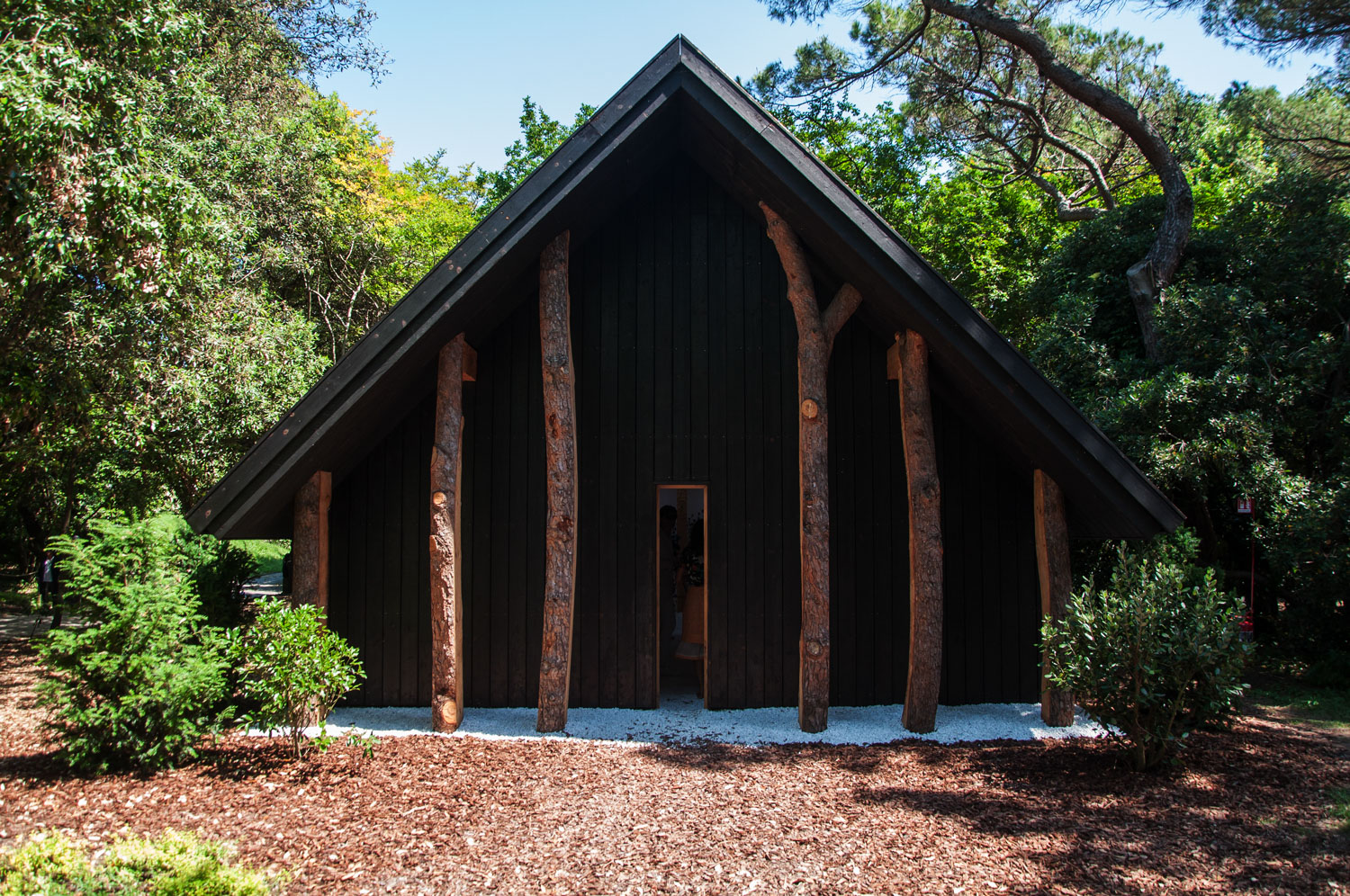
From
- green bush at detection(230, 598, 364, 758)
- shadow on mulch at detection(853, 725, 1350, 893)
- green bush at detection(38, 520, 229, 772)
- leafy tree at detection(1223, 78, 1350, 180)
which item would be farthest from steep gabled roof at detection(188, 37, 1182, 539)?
leafy tree at detection(1223, 78, 1350, 180)

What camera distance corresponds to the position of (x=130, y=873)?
3.65 m

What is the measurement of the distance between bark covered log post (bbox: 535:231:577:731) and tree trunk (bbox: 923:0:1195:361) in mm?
8683

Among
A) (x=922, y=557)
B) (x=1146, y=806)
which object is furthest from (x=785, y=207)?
(x=1146, y=806)

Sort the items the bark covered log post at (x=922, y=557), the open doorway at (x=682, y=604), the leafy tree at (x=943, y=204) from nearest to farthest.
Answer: the bark covered log post at (x=922, y=557), the open doorway at (x=682, y=604), the leafy tree at (x=943, y=204)

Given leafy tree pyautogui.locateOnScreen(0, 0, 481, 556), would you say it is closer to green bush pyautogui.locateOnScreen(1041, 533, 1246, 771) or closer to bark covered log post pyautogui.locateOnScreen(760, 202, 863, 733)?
bark covered log post pyautogui.locateOnScreen(760, 202, 863, 733)

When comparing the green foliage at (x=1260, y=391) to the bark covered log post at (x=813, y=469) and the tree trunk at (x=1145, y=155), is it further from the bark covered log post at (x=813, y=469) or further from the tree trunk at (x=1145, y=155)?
the bark covered log post at (x=813, y=469)

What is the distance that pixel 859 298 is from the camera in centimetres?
686

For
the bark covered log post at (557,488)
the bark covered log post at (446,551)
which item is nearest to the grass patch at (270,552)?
the bark covered log post at (446,551)

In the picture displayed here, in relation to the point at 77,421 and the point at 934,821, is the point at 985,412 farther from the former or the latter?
the point at 77,421

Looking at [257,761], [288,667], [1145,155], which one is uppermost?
[1145,155]

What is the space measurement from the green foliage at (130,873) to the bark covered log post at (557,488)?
2.83 metres

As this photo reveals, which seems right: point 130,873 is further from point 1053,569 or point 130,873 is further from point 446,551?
point 1053,569

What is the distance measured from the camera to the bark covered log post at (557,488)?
6.50 m

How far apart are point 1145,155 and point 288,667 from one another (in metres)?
13.9
